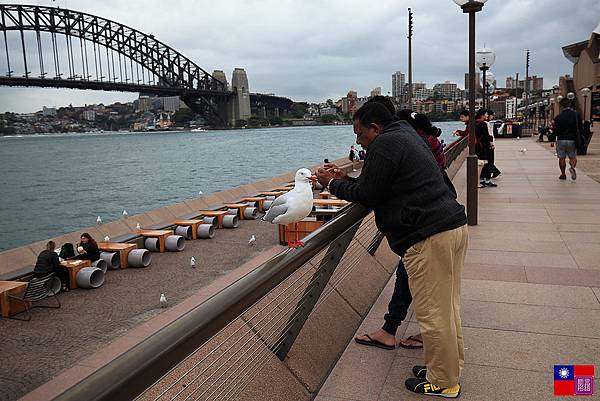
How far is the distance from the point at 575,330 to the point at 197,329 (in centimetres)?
300

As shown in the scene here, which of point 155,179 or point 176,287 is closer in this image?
point 176,287

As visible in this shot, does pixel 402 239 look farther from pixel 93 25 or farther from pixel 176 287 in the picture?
pixel 93 25

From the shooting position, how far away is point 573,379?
3.02 meters

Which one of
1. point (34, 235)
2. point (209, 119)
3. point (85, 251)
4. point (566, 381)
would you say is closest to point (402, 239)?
point (566, 381)

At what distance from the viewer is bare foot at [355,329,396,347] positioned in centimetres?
348

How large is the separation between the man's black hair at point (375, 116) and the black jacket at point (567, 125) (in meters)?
9.65

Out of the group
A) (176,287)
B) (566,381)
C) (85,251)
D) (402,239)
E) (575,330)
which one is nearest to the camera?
(402,239)

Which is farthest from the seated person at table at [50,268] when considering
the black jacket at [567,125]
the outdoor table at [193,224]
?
the black jacket at [567,125]

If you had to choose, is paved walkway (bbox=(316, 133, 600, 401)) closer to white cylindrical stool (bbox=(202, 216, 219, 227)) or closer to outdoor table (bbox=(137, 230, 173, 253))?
outdoor table (bbox=(137, 230, 173, 253))

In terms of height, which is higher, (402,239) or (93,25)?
(93,25)

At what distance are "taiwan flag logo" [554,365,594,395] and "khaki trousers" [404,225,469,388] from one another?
630mm

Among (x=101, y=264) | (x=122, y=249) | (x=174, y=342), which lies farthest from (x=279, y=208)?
(x=122, y=249)

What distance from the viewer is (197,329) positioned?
1684 millimetres

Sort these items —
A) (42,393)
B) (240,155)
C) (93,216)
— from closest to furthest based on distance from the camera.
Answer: (42,393) → (93,216) → (240,155)
